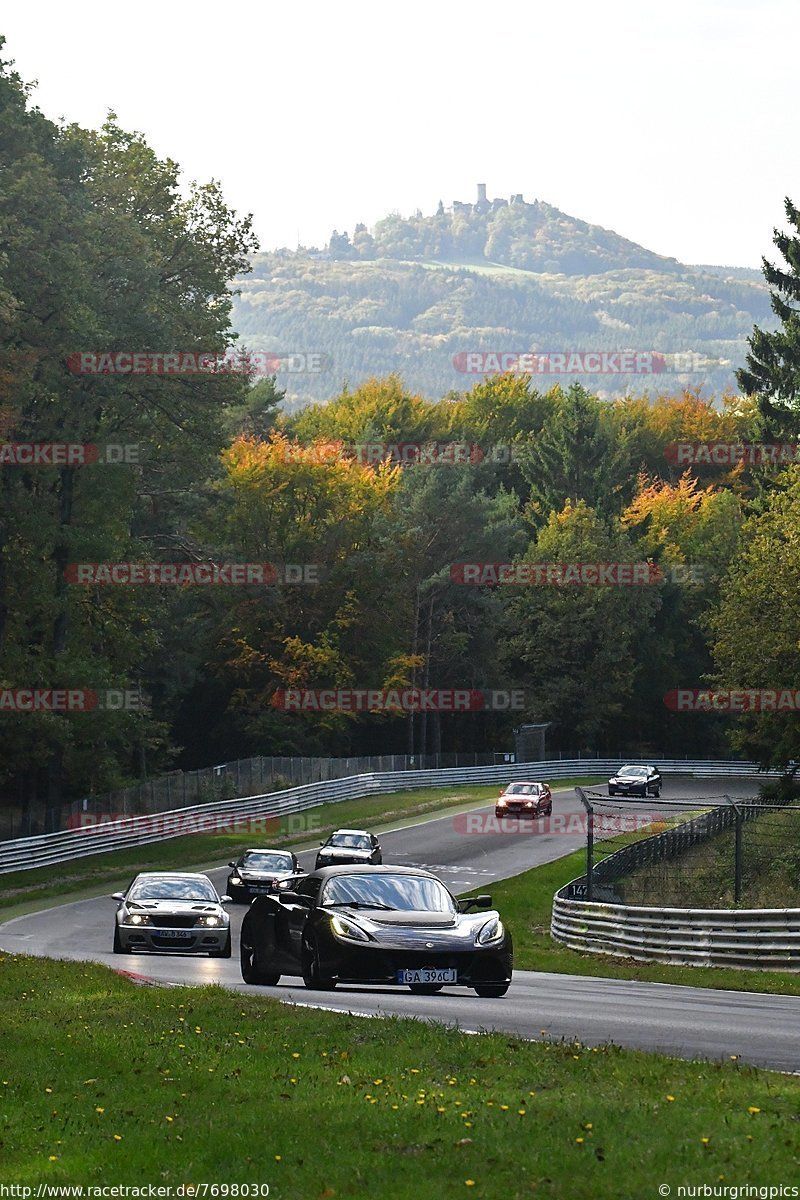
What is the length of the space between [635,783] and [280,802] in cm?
1813

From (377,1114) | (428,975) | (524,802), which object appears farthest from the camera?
(524,802)

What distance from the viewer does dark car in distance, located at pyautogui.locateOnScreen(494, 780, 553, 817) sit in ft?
204

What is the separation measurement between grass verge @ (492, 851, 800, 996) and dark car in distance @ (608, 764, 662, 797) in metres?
28.1

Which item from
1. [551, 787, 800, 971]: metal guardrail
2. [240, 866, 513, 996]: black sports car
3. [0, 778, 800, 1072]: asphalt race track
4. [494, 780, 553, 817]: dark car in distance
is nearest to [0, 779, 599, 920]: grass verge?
[494, 780, 553, 817]: dark car in distance

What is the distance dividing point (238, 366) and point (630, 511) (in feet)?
178

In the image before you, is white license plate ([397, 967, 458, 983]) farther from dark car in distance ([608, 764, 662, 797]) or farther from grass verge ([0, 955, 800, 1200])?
dark car in distance ([608, 764, 662, 797])

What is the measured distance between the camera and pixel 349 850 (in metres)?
43.9

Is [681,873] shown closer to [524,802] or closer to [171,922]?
[171,922]

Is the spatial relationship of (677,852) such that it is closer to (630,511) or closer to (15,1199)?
(15,1199)

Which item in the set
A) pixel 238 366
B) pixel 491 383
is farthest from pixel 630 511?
pixel 238 366

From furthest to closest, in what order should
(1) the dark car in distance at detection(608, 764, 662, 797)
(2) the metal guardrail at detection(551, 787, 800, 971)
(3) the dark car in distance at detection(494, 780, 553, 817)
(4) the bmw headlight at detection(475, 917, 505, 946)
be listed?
(1) the dark car in distance at detection(608, 764, 662, 797) → (3) the dark car in distance at detection(494, 780, 553, 817) → (2) the metal guardrail at detection(551, 787, 800, 971) → (4) the bmw headlight at detection(475, 917, 505, 946)

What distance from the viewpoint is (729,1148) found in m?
8.04

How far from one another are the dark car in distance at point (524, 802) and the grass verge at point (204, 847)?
3799mm

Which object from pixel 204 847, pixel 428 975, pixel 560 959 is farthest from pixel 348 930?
pixel 204 847
